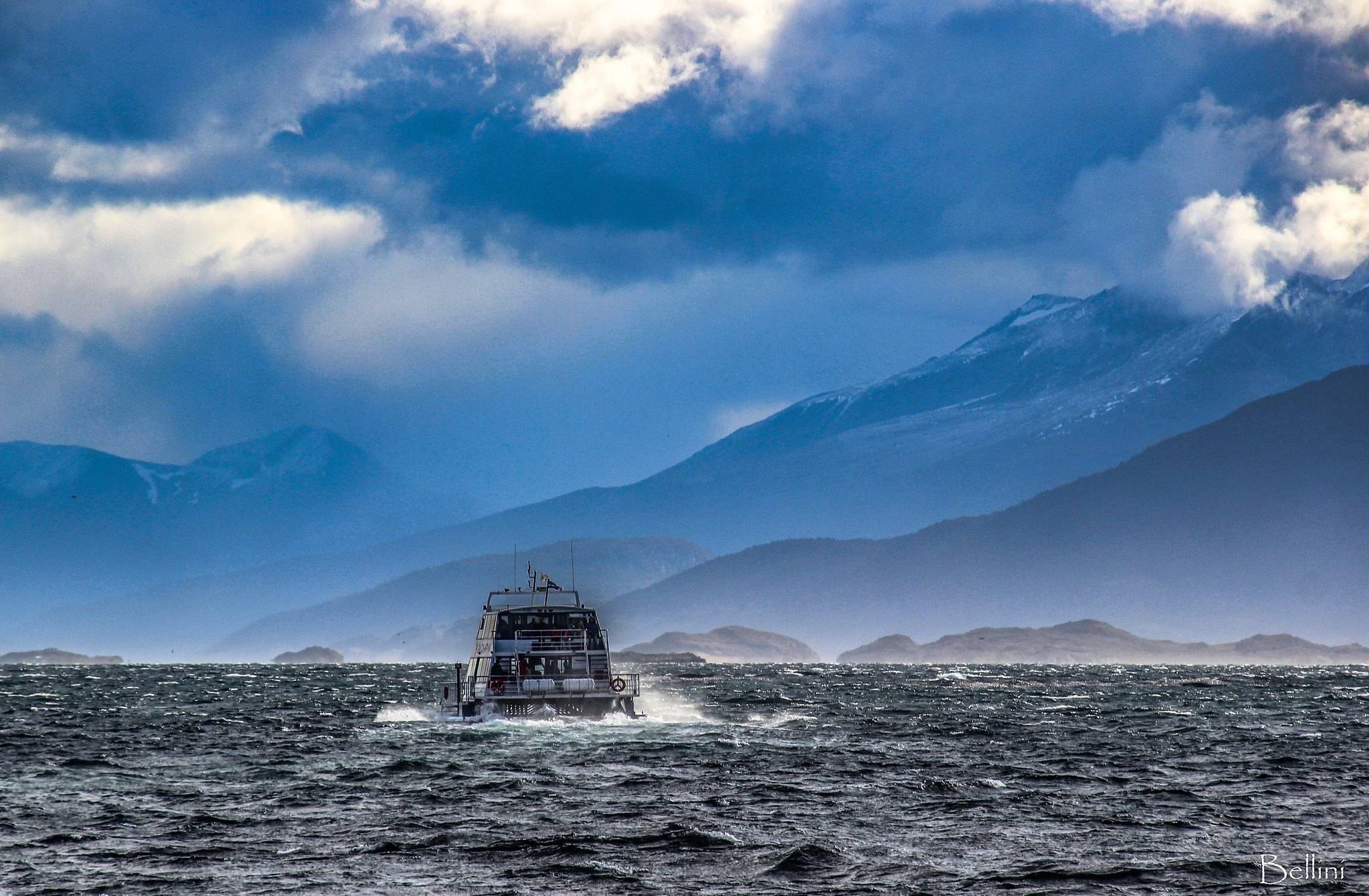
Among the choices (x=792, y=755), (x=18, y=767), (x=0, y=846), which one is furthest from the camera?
(x=792, y=755)

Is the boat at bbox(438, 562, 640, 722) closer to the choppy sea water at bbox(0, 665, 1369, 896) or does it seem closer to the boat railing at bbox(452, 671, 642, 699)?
the boat railing at bbox(452, 671, 642, 699)

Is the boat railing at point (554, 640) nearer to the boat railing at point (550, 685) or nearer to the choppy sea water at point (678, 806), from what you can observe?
the boat railing at point (550, 685)

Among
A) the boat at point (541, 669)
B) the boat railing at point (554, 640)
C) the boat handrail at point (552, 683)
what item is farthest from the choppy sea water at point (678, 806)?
the boat railing at point (554, 640)

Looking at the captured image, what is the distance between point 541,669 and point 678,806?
1325 inches

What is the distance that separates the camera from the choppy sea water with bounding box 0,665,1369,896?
3247 centimetres

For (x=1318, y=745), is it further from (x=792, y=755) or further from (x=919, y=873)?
(x=919, y=873)

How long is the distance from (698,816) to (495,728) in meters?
31.1

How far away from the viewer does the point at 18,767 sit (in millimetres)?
54750

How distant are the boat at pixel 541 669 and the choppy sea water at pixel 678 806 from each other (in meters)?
2.10

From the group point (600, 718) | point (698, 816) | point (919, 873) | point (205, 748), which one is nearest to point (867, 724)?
point (600, 718)

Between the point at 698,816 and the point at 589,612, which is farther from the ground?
the point at 589,612

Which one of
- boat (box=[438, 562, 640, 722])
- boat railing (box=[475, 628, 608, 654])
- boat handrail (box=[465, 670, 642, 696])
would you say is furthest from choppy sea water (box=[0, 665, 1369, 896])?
boat railing (box=[475, 628, 608, 654])

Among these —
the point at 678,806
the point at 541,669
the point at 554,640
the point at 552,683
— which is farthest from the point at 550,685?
the point at 678,806

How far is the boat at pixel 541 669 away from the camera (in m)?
72.8
